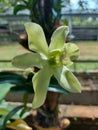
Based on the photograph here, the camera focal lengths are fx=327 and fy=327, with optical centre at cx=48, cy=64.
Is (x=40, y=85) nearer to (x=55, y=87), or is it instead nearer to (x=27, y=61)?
(x=27, y=61)

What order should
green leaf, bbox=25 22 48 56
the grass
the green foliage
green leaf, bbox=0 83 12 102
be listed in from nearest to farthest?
green leaf, bbox=25 22 48 56
green leaf, bbox=0 83 12 102
the green foliage
the grass

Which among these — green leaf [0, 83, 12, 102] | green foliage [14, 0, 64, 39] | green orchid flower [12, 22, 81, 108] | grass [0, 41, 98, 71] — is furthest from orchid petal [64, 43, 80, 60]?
grass [0, 41, 98, 71]

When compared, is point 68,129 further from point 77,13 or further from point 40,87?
point 40,87

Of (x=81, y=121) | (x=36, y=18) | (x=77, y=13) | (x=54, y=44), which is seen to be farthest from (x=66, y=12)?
(x=54, y=44)

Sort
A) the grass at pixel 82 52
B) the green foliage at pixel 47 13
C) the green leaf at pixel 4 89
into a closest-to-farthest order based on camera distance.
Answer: the green leaf at pixel 4 89
the green foliage at pixel 47 13
the grass at pixel 82 52

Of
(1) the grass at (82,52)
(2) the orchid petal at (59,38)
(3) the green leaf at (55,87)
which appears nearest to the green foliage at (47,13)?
(3) the green leaf at (55,87)

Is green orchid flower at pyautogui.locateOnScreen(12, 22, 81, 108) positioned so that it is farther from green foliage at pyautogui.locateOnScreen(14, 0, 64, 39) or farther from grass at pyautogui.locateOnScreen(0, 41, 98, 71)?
grass at pyautogui.locateOnScreen(0, 41, 98, 71)

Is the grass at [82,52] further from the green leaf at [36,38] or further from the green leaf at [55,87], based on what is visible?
the green leaf at [36,38]

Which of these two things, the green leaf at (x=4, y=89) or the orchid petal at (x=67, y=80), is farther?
the green leaf at (x=4, y=89)
